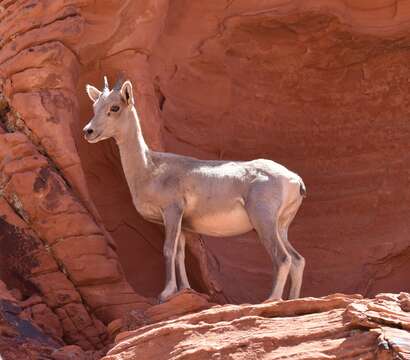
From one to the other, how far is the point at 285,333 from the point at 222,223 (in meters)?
2.12

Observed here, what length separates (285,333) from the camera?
7766 mm

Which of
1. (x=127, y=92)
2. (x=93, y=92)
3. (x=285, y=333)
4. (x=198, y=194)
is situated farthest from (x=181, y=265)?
(x=285, y=333)

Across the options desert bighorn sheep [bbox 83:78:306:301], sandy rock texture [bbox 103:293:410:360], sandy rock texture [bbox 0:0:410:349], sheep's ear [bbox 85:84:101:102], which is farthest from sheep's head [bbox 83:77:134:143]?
sandy rock texture [bbox 103:293:410:360]

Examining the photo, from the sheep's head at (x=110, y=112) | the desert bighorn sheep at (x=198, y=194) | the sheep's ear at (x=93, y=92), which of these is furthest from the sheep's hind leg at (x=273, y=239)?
the sheep's ear at (x=93, y=92)

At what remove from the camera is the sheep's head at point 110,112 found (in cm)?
980

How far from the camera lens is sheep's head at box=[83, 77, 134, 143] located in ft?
32.2

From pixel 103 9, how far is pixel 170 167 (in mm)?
2385

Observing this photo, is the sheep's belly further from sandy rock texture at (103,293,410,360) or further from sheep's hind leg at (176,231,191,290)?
sandy rock texture at (103,293,410,360)

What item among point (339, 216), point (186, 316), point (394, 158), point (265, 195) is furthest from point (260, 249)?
point (186, 316)

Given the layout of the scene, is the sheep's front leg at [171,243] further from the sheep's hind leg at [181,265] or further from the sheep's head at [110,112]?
the sheep's head at [110,112]

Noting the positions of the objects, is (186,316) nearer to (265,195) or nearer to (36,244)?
(265,195)

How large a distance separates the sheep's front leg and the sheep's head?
3.01ft

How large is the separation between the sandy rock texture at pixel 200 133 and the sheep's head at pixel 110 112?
731mm

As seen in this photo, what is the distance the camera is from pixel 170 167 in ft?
32.8
